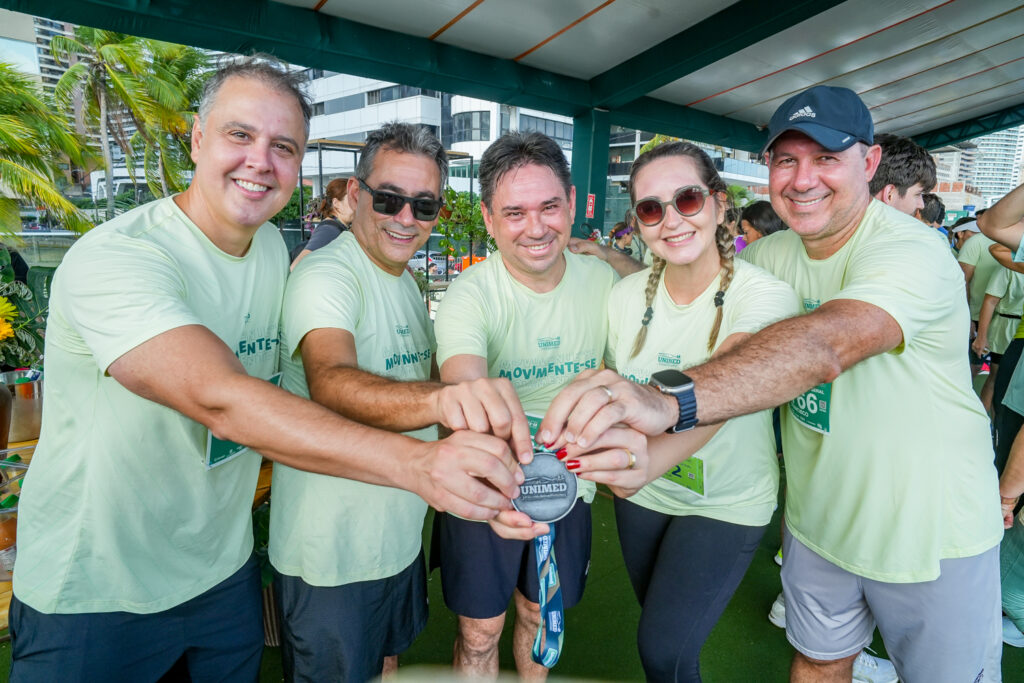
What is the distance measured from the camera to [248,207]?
1569mm

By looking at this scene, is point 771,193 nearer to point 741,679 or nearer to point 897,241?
point 897,241

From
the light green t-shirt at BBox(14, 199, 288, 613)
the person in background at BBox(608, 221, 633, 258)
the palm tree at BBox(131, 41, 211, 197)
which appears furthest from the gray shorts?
the palm tree at BBox(131, 41, 211, 197)

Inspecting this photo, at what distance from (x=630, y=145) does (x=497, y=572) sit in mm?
58944

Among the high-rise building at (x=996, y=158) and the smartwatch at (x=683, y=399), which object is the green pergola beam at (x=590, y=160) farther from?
the high-rise building at (x=996, y=158)

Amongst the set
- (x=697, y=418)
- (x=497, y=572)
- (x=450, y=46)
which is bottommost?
(x=497, y=572)

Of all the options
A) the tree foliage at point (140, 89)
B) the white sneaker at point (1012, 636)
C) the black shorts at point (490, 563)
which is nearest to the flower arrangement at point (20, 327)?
the black shorts at point (490, 563)

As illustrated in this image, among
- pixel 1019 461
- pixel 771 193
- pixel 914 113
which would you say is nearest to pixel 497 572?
pixel 771 193

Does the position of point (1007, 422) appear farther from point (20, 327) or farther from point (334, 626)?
point (20, 327)

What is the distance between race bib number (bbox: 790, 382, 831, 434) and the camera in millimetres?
1726

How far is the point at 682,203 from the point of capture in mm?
1839

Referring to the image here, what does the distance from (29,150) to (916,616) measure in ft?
64.8

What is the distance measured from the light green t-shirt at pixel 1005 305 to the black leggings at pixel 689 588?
4667mm

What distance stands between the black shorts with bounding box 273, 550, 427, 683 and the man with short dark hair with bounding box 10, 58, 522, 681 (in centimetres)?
16

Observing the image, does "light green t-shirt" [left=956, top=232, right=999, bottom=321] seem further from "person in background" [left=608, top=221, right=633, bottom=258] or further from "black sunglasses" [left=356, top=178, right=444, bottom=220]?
"black sunglasses" [left=356, top=178, right=444, bottom=220]
